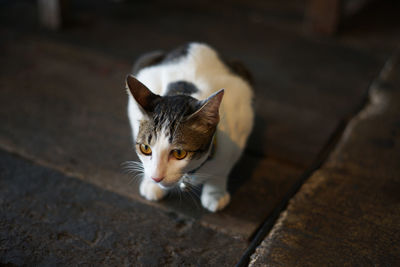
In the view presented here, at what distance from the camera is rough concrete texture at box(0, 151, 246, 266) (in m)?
1.71

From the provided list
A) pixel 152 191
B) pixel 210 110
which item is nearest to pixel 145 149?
pixel 210 110

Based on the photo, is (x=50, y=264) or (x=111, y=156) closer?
(x=50, y=264)

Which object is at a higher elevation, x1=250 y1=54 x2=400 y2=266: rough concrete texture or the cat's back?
the cat's back

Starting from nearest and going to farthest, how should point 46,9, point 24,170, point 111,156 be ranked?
point 24,170 < point 111,156 < point 46,9

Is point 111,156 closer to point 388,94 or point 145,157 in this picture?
point 145,157

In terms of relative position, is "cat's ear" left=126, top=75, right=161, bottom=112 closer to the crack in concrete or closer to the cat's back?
the cat's back

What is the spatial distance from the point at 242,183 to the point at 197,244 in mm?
496

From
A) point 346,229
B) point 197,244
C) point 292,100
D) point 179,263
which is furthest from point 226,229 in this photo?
point 292,100

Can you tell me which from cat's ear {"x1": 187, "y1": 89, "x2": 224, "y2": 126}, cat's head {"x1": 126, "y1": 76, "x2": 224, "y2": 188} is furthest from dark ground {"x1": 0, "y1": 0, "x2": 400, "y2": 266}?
cat's ear {"x1": 187, "y1": 89, "x2": 224, "y2": 126}

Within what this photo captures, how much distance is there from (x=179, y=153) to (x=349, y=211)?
978 mm

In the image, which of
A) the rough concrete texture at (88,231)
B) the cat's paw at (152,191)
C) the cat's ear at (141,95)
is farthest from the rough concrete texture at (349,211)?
the cat's ear at (141,95)

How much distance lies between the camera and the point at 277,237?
183 centimetres

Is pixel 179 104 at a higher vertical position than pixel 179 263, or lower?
higher

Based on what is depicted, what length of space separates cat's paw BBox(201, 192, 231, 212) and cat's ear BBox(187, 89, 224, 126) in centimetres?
54
